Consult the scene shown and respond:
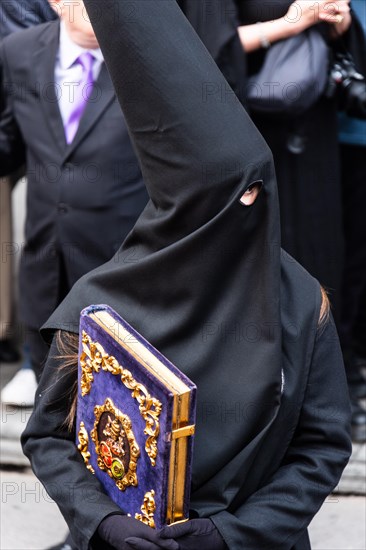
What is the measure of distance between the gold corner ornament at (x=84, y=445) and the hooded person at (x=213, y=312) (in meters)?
0.03

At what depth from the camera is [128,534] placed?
2.34 metres

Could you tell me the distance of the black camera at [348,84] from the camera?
12.6 feet

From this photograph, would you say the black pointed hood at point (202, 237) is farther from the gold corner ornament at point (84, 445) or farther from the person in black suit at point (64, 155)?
the person in black suit at point (64, 155)

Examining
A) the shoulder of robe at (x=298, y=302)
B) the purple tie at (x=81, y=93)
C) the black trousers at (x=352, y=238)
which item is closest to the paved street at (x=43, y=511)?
the black trousers at (x=352, y=238)

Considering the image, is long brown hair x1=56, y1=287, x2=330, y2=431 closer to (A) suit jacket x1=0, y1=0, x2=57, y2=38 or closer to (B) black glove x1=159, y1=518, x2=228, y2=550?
(B) black glove x1=159, y1=518, x2=228, y2=550

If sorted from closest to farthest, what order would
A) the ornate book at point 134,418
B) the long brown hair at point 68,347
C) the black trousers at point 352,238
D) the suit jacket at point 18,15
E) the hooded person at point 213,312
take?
the ornate book at point 134,418 < the hooded person at point 213,312 < the long brown hair at point 68,347 < the suit jacket at point 18,15 < the black trousers at point 352,238

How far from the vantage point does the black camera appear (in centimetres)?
384

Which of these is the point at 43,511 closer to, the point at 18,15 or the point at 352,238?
the point at 352,238

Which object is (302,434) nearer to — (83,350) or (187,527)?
(187,527)

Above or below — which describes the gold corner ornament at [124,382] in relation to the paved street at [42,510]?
above

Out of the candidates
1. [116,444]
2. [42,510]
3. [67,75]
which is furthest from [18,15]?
[116,444]

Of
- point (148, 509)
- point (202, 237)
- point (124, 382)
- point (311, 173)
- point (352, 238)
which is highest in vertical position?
point (202, 237)

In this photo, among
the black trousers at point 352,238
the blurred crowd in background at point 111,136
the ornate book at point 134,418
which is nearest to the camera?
the ornate book at point 134,418

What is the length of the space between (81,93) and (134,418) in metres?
1.80
